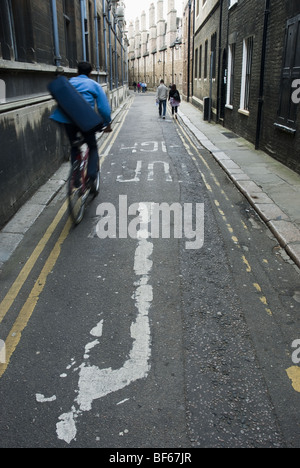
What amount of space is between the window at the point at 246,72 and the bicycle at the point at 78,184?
361 inches

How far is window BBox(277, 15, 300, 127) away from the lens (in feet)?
28.8

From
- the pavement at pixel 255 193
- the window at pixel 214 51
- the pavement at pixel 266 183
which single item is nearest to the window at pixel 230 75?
the pavement at pixel 266 183

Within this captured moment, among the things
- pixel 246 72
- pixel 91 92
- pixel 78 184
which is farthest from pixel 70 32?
pixel 78 184

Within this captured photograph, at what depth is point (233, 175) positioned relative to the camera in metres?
8.81

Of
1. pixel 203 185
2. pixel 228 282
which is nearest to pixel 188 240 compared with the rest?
pixel 228 282

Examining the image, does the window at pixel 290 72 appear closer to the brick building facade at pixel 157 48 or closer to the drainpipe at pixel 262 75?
the drainpipe at pixel 262 75

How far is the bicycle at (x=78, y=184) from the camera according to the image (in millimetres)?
5797

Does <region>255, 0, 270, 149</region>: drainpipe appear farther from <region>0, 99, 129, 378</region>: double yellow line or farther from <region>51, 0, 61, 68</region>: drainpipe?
<region>0, 99, 129, 378</region>: double yellow line

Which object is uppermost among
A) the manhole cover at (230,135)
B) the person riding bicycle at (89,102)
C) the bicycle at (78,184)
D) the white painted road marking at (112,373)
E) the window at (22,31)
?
the window at (22,31)

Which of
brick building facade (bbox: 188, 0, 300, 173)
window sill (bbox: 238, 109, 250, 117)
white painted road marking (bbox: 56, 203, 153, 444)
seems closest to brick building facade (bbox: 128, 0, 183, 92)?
brick building facade (bbox: 188, 0, 300, 173)

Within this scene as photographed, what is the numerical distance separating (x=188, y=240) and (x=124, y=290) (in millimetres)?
1560

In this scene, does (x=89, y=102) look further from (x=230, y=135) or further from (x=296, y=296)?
(x=230, y=135)

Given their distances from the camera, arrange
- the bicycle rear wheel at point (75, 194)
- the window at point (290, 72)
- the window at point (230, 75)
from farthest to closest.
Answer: the window at point (230, 75), the window at point (290, 72), the bicycle rear wheel at point (75, 194)
